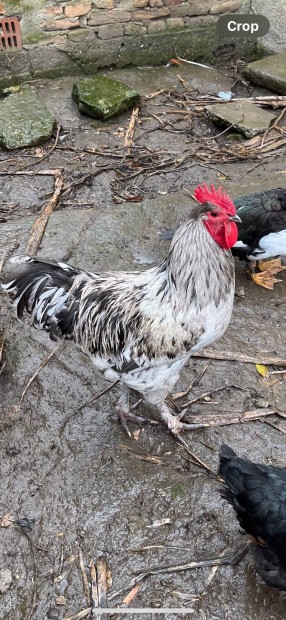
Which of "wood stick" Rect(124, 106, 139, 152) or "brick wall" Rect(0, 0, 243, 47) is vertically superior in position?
"brick wall" Rect(0, 0, 243, 47)

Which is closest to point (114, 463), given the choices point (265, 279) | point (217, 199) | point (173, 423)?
point (173, 423)

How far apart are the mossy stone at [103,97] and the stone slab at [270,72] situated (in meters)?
1.88

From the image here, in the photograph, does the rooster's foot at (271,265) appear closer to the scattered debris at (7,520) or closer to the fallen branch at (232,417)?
the fallen branch at (232,417)

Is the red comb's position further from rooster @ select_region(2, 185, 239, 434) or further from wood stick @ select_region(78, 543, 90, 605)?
wood stick @ select_region(78, 543, 90, 605)

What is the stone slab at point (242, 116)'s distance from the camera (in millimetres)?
7168

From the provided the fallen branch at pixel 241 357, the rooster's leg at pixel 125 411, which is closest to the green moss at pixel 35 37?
the fallen branch at pixel 241 357

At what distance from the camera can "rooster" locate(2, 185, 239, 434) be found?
3125mm

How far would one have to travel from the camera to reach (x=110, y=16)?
25.8 feet

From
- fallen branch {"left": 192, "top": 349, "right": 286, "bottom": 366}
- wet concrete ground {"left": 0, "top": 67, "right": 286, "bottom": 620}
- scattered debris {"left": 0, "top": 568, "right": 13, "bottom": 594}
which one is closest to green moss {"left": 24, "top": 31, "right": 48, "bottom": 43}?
wet concrete ground {"left": 0, "top": 67, "right": 286, "bottom": 620}

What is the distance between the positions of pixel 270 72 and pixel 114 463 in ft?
21.5

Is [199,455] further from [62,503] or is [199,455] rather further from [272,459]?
[62,503]

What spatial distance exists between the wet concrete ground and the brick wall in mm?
3603

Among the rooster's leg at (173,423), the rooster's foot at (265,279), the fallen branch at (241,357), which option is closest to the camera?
the rooster's leg at (173,423)

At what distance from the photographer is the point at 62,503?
11.3 feet
